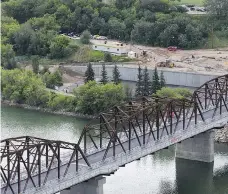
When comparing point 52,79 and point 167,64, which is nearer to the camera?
point 52,79

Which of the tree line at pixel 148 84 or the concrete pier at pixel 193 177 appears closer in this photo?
the concrete pier at pixel 193 177

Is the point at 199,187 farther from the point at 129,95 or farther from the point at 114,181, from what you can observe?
the point at 129,95

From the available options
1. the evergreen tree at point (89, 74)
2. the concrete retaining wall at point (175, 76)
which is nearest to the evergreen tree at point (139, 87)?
the concrete retaining wall at point (175, 76)

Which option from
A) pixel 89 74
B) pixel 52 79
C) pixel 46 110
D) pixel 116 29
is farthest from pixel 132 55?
pixel 46 110

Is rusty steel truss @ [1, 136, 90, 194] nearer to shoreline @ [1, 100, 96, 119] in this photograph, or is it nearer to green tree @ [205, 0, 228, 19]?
shoreline @ [1, 100, 96, 119]

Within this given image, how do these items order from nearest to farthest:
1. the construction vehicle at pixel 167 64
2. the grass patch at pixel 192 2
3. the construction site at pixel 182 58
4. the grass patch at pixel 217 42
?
the construction site at pixel 182 58, the construction vehicle at pixel 167 64, the grass patch at pixel 217 42, the grass patch at pixel 192 2

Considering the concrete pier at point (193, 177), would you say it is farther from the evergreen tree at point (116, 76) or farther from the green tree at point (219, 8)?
the green tree at point (219, 8)

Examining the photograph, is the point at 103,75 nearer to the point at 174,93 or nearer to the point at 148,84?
the point at 148,84

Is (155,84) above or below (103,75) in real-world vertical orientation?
below
